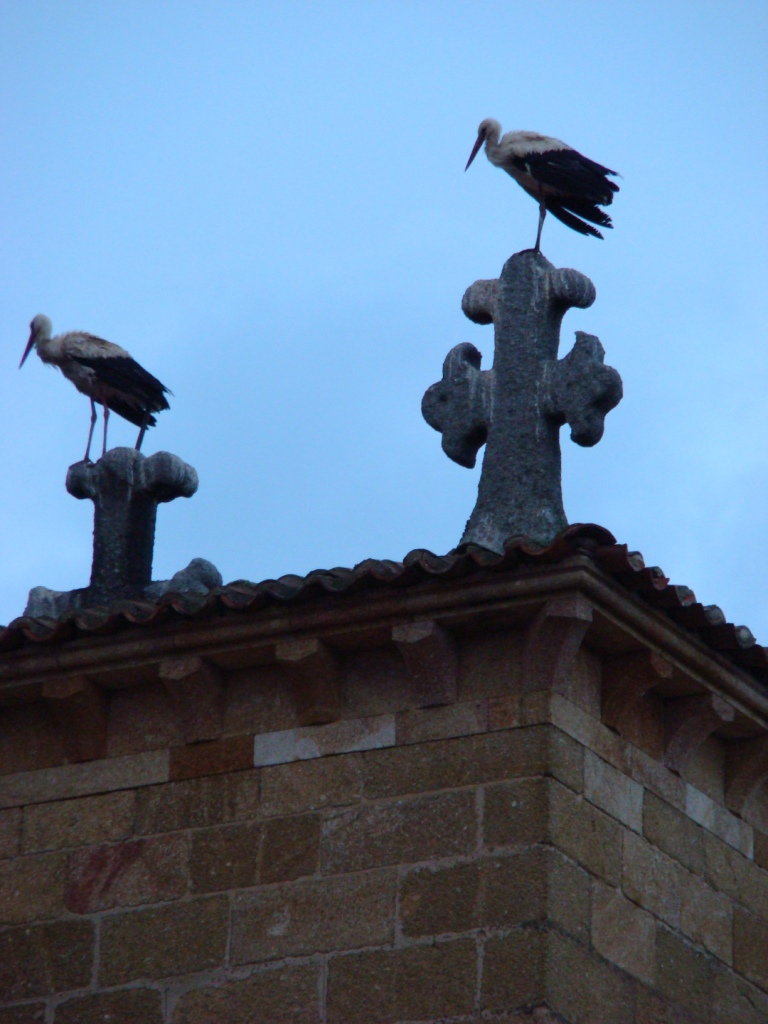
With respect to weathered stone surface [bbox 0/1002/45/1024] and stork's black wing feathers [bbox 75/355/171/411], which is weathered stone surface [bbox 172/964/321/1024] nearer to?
weathered stone surface [bbox 0/1002/45/1024]

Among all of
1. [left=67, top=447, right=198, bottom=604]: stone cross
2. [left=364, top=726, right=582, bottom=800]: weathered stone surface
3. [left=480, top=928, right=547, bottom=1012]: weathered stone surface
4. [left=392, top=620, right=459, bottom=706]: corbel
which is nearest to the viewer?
[left=480, top=928, right=547, bottom=1012]: weathered stone surface

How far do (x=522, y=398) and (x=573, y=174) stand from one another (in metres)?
1.40

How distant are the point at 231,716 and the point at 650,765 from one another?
181 cm

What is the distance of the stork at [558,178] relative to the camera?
1105cm

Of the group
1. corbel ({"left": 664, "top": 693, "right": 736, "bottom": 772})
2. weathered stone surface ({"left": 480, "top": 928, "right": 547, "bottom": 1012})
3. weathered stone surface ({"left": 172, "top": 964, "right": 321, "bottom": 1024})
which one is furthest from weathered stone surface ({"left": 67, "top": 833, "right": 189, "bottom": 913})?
A: corbel ({"left": 664, "top": 693, "right": 736, "bottom": 772})

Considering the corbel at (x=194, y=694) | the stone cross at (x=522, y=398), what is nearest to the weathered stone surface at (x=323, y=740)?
the corbel at (x=194, y=694)

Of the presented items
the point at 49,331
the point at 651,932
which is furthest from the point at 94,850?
the point at 49,331

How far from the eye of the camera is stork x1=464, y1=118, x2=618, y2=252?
435 inches

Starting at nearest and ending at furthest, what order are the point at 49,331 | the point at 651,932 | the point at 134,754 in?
the point at 651,932 < the point at 134,754 < the point at 49,331

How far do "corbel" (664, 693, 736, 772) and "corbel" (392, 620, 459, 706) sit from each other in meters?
1.05

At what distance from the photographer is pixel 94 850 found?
9.62m

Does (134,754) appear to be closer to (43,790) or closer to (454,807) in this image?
(43,790)

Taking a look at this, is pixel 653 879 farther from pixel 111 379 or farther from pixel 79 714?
pixel 111 379

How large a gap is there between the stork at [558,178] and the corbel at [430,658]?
2670 mm
